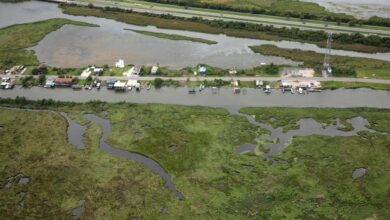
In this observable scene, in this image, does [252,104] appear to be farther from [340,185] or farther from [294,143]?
[340,185]

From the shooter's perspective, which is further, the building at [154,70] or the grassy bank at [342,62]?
the building at [154,70]

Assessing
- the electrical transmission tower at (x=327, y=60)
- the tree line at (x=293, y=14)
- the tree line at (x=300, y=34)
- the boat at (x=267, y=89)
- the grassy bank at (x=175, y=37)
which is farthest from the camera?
the tree line at (x=293, y=14)

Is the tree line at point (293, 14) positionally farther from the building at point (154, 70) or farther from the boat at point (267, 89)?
the building at point (154, 70)

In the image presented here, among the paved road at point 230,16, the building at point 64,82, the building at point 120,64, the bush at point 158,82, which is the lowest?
the building at point 64,82

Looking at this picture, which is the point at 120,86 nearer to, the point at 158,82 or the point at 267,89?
the point at 158,82

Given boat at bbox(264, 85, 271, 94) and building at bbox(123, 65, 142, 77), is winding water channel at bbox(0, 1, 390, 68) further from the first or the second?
boat at bbox(264, 85, 271, 94)

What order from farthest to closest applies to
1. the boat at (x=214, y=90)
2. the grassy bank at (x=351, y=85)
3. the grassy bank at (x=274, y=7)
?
the grassy bank at (x=274, y=7)
the grassy bank at (x=351, y=85)
the boat at (x=214, y=90)

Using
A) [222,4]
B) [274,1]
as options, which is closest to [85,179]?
[222,4]

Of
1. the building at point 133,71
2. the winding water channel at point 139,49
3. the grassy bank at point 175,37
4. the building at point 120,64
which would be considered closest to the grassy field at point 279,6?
the winding water channel at point 139,49
